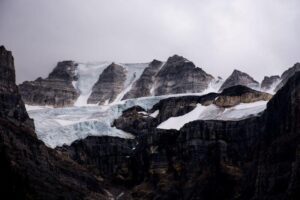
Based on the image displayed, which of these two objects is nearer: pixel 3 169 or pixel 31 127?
pixel 3 169

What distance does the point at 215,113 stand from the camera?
570ft

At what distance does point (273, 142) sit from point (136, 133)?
62228 mm

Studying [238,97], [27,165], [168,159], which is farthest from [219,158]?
[238,97]

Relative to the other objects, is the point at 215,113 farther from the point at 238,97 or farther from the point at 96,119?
the point at 96,119

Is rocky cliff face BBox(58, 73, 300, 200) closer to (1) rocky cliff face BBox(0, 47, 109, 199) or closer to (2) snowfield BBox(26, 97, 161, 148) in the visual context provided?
(2) snowfield BBox(26, 97, 161, 148)

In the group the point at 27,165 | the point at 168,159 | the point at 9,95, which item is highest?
the point at 9,95

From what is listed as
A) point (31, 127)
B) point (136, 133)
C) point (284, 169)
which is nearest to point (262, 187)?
point (284, 169)

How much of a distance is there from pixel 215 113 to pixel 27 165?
65132mm

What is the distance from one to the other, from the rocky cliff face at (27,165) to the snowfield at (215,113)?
3331 centimetres

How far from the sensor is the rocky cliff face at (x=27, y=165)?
10850 centimetres

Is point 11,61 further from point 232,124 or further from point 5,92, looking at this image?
point 232,124

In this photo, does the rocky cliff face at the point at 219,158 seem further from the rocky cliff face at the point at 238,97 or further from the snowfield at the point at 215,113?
the rocky cliff face at the point at 238,97

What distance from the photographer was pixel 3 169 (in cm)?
10669

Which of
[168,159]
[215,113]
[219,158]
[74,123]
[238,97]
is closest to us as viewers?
[219,158]
